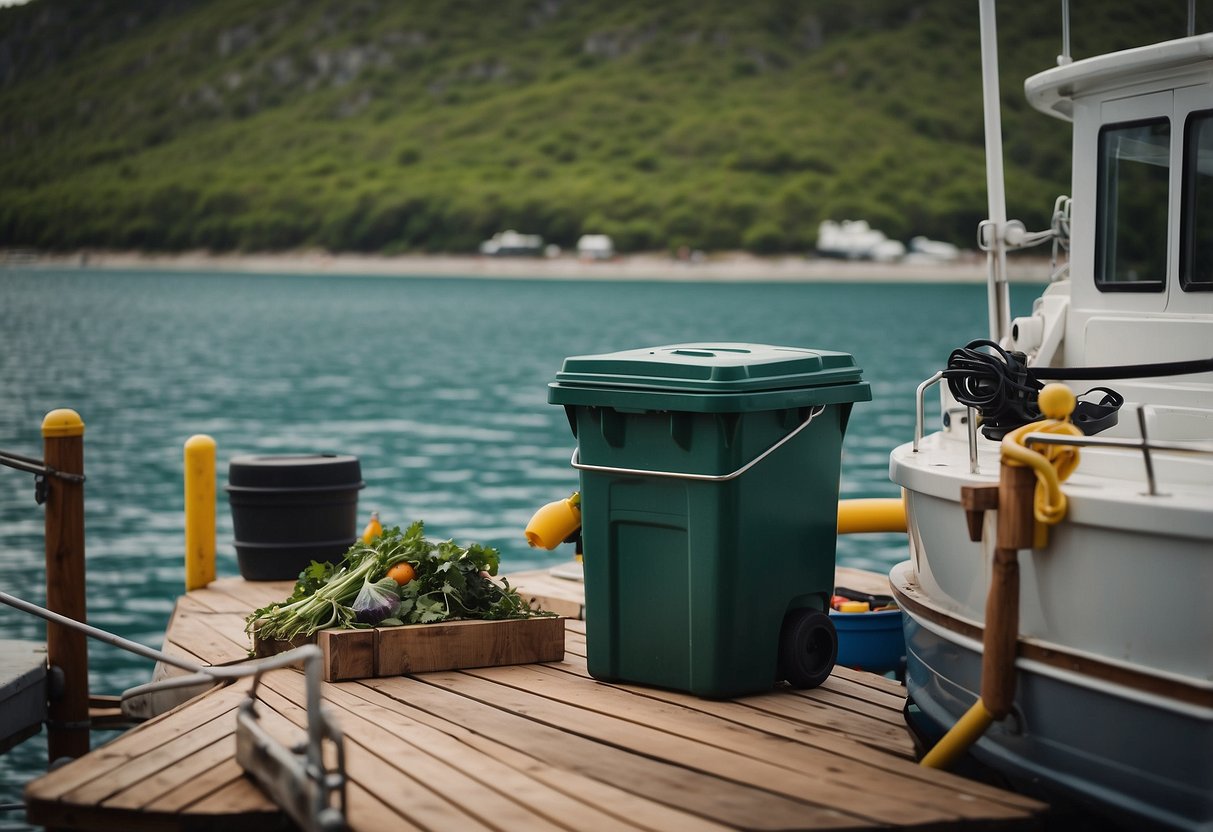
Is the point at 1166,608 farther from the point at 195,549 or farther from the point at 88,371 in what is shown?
the point at 88,371

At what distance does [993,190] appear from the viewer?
21.5 ft

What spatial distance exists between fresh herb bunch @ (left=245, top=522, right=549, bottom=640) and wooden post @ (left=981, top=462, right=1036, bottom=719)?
219 centimetres

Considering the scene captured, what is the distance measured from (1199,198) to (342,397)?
40.0 metres

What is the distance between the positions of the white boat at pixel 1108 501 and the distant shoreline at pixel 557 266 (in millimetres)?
125520

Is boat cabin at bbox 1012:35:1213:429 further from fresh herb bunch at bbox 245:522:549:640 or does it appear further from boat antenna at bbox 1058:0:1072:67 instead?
fresh herb bunch at bbox 245:522:549:640

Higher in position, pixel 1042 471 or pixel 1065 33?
pixel 1065 33

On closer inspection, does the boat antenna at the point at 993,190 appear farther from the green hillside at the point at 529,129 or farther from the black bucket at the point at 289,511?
the green hillside at the point at 529,129

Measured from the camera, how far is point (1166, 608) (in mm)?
4129

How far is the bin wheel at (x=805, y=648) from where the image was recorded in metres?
5.48

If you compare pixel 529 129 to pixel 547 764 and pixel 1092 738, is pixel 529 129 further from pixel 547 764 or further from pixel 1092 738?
pixel 1092 738

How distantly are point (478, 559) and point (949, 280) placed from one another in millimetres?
157362

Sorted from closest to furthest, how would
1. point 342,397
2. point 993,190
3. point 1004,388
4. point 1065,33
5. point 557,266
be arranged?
point 1004,388, point 993,190, point 1065,33, point 342,397, point 557,266

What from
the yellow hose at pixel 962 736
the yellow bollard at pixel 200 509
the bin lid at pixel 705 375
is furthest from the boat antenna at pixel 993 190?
the yellow bollard at pixel 200 509

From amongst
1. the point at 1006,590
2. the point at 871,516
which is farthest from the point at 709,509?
the point at 871,516
